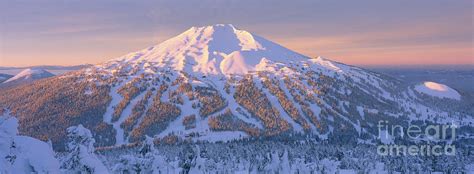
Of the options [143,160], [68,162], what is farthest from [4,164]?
[143,160]

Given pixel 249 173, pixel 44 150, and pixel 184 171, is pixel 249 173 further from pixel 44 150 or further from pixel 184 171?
pixel 44 150

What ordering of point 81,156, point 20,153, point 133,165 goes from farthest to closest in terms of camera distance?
point 133,165, point 81,156, point 20,153

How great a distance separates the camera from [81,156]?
52.6m

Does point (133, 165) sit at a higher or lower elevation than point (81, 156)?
lower

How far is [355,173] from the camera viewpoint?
18788 cm

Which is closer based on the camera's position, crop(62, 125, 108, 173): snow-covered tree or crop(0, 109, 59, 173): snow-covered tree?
crop(0, 109, 59, 173): snow-covered tree

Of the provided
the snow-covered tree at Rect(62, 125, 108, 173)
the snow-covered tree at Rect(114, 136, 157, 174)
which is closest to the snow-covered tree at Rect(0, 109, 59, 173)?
the snow-covered tree at Rect(62, 125, 108, 173)

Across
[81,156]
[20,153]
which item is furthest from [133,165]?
[20,153]

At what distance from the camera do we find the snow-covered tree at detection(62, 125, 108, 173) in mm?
51688

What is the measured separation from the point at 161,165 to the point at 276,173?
97.0m

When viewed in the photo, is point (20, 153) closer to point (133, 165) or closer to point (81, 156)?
point (81, 156)

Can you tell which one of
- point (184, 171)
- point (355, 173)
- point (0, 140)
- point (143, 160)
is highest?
point (0, 140)

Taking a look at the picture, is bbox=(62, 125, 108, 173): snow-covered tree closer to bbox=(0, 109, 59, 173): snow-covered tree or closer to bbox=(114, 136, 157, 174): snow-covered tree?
bbox=(0, 109, 59, 173): snow-covered tree

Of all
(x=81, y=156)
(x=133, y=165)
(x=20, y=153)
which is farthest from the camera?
(x=133, y=165)
